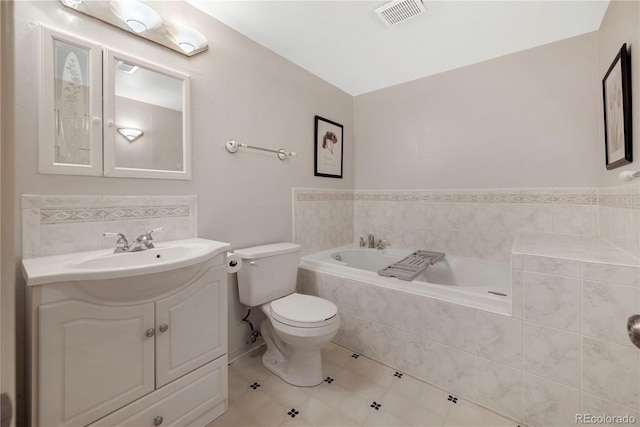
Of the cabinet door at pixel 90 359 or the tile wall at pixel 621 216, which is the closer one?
the cabinet door at pixel 90 359

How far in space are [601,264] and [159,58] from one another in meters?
2.50

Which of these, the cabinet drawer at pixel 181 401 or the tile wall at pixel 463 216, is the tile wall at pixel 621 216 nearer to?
the tile wall at pixel 463 216

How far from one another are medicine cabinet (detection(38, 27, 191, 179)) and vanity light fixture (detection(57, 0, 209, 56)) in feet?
0.46

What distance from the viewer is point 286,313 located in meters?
1.62

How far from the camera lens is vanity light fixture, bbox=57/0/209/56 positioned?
1279mm

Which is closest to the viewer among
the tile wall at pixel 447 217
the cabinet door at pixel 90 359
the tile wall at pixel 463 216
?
the cabinet door at pixel 90 359

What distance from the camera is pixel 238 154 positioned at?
194 centimetres

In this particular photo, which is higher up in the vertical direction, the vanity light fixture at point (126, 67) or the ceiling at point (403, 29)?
the ceiling at point (403, 29)

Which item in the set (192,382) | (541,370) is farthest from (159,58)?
(541,370)

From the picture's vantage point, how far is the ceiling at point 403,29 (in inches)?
65.7

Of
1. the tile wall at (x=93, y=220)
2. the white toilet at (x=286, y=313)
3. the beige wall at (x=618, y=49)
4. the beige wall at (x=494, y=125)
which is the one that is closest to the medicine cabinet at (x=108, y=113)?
the tile wall at (x=93, y=220)

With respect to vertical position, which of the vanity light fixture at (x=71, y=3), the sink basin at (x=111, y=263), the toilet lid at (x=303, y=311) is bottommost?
the toilet lid at (x=303, y=311)

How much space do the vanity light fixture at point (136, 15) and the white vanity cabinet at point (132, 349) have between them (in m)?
1.28

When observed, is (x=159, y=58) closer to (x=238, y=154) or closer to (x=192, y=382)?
(x=238, y=154)
